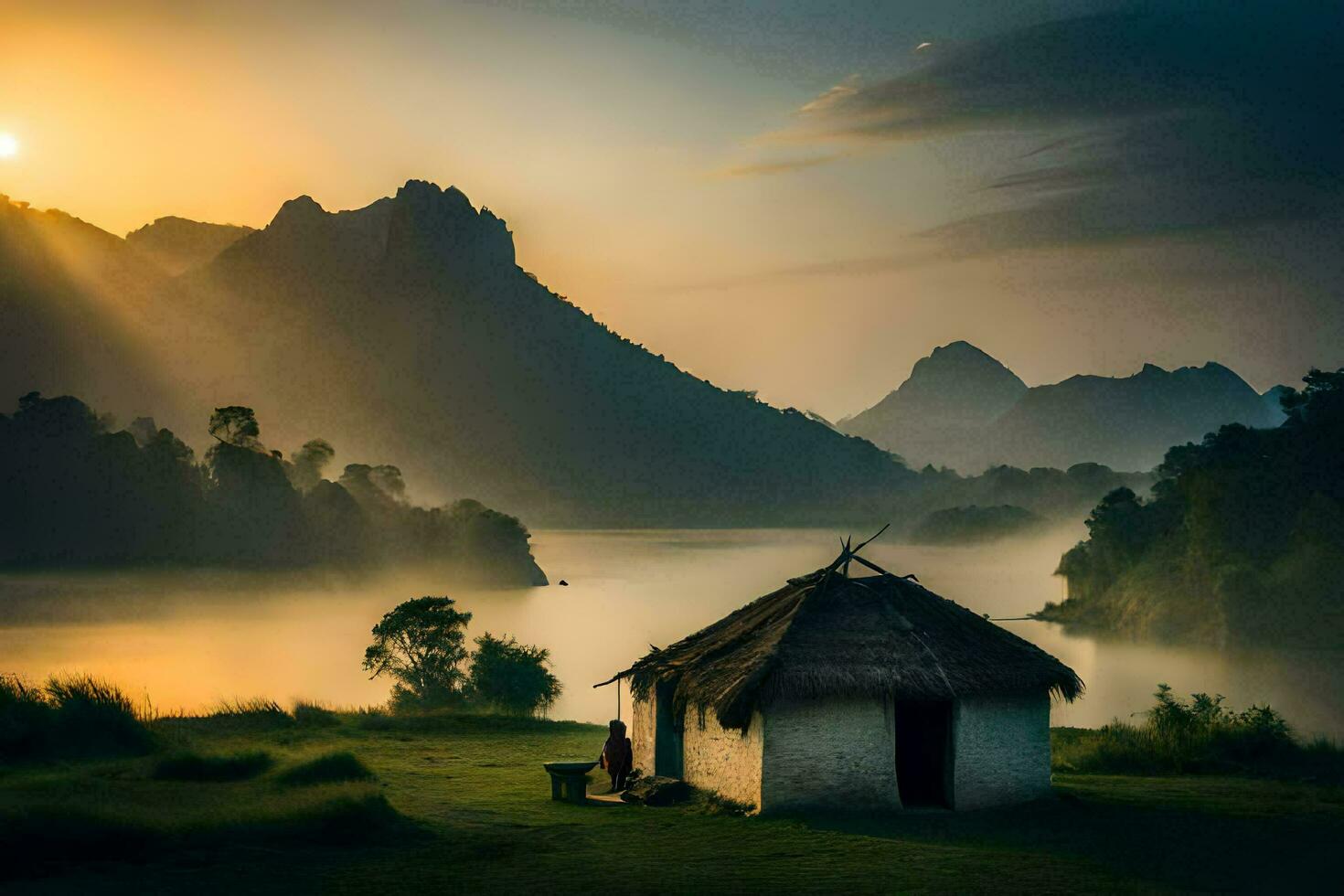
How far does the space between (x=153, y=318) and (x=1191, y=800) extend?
15731cm

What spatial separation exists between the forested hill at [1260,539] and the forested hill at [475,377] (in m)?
85.9

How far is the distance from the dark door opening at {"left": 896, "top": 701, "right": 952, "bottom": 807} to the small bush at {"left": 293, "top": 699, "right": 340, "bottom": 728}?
10.8 meters

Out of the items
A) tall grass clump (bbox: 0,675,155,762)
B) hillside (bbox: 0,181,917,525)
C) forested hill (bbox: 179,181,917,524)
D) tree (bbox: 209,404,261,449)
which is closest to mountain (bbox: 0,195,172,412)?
hillside (bbox: 0,181,917,525)

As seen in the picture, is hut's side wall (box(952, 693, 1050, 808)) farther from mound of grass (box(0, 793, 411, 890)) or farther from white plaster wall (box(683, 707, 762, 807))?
mound of grass (box(0, 793, 411, 890))

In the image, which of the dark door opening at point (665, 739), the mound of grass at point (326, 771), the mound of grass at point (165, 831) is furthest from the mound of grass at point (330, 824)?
the dark door opening at point (665, 739)

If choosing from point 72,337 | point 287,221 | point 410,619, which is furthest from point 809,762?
point 287,221

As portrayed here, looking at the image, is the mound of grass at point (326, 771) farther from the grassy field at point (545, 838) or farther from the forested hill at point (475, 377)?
the forested hill at point (475, 377)

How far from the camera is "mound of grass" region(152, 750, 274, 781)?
1611 cm

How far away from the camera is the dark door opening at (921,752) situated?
1708 cm

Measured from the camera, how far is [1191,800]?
16.6 metres

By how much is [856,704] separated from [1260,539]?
67.3m

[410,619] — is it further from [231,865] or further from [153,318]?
[153,318]

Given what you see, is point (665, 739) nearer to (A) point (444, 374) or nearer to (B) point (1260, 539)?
(B) point (1260, 539)

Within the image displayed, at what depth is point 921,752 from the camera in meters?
18.0
